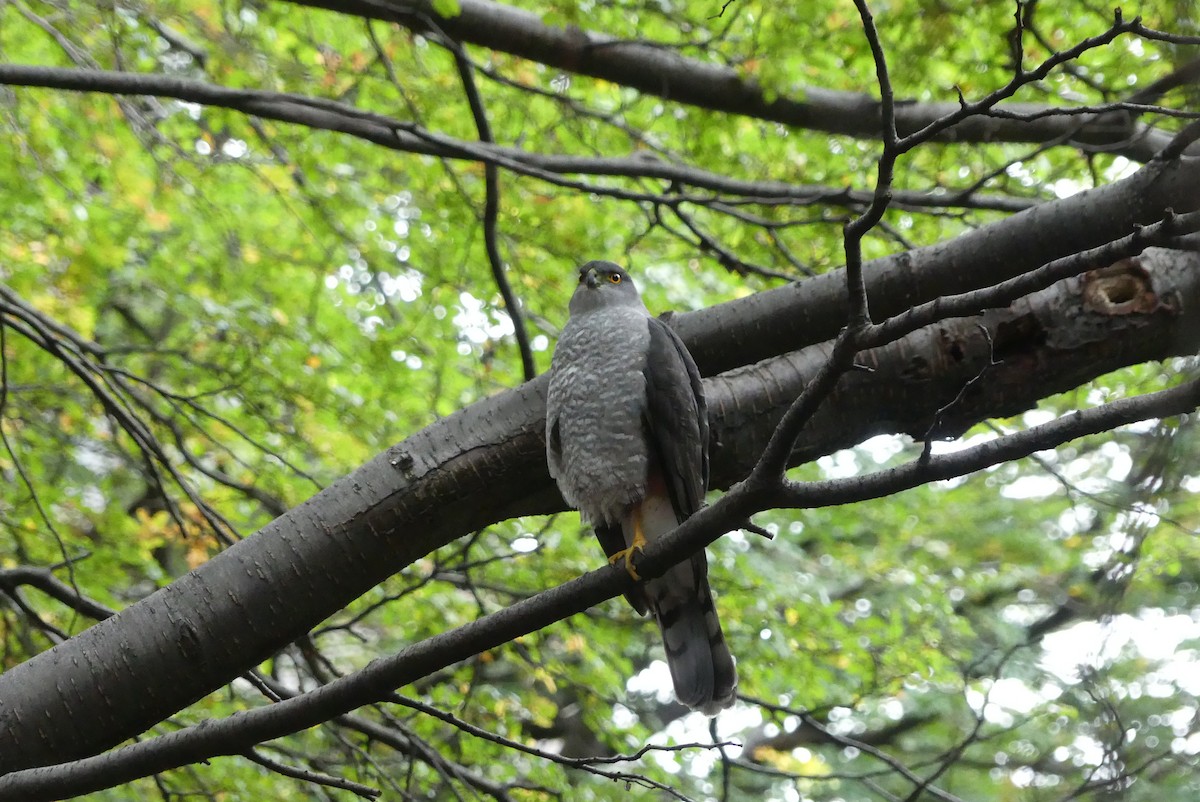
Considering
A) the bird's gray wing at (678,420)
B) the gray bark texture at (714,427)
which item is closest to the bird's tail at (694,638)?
the bird's gray wing at (678,420)

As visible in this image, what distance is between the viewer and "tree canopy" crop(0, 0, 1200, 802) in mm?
2242

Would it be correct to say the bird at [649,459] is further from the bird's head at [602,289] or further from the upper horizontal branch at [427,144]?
the upper horizontal branch at [427,144]

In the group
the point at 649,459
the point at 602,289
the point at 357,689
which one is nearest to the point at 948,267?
the point at 649,459

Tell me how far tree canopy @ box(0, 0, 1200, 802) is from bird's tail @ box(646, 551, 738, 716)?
0.69 ft

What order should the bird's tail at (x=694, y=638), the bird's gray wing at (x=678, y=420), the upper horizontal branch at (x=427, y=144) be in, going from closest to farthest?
the bird's gray wing at (x=678, y=420) → the bird's tail at (x=694, y=638) → the upper horizontal branch at (x=427, y=144)

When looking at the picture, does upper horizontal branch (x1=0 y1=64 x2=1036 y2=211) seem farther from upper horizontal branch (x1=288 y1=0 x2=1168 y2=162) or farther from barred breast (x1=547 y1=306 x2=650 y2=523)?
barred breast (x1=547 y1=306 x2=650 y2=523)

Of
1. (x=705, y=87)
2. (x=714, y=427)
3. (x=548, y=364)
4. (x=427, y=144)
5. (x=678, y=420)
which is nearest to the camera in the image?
(x=678, y=420)

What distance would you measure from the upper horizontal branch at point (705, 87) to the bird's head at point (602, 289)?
105 cm

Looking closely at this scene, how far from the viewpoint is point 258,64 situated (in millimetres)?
4398

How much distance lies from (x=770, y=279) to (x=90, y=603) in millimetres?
2982

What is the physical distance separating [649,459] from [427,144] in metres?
1.57

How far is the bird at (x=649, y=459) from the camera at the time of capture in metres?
3.00

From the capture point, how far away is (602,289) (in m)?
3.95

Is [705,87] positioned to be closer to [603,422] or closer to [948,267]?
[948,267]
